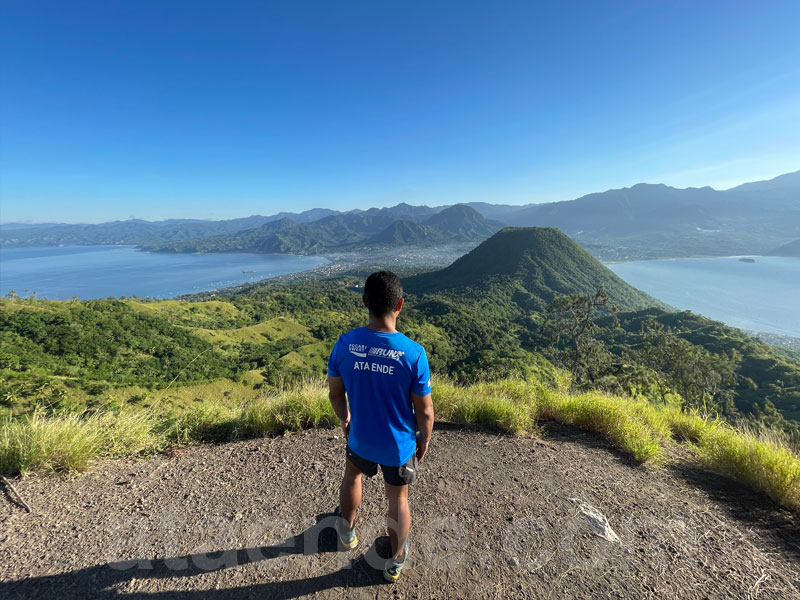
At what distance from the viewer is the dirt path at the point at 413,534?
2012 mm

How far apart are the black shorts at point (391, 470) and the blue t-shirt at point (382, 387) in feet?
0.14

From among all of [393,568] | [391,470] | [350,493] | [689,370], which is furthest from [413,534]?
[689,370]

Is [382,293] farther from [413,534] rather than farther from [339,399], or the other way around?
[413,534]

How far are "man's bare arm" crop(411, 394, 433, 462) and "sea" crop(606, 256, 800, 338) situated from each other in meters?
117

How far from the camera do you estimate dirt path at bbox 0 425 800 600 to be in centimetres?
201

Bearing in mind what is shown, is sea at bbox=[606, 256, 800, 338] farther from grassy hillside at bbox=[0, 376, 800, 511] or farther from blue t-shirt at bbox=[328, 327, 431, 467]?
blue t-shirt at bbox=[328, 327, 431, 467]

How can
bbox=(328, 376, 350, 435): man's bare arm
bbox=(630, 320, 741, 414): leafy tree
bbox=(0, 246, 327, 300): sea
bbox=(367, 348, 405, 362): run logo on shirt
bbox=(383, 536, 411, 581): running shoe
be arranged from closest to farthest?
bbox=(367, 348, 405, 362): run logo on shirt
bbox=(383, 536, 411, 581): running shoe
bbox=(328, 376, 350, 435): man's bare arm
bbox=(630, 320, 741, 414): leafy tree
bbox=(0, 246, 327, 300): sea

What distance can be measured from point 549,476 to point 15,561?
4128 mm

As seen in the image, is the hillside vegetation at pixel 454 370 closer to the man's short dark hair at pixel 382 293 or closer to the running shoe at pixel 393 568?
the running shoe at pixel 393 568

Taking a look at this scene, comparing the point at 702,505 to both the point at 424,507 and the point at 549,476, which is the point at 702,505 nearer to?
the point at 549,476

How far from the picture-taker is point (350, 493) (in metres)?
2.26

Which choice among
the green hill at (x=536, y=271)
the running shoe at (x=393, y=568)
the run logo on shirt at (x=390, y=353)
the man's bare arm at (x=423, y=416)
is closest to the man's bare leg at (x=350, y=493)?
the running shoe at (x=393, y=568)

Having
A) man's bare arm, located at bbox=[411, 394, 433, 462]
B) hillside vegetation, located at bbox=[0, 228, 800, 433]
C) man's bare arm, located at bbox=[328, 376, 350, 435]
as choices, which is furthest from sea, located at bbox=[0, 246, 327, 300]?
man's bare arm, located at bbox=[411, 394, 433, 462]

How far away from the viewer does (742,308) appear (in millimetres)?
98562
